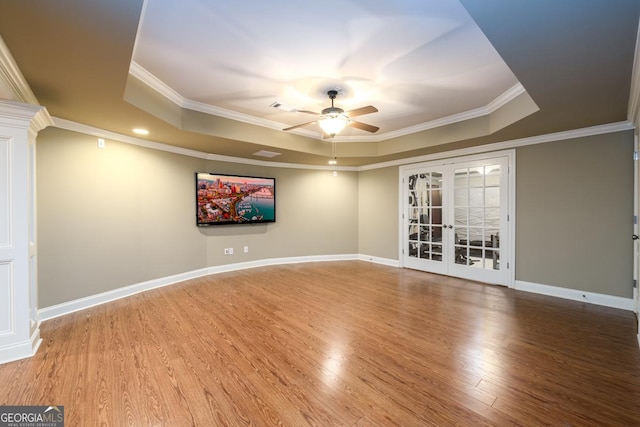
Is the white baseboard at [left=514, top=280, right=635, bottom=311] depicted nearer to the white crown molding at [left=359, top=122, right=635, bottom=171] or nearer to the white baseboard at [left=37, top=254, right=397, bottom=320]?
the white crown molding at [left=359, top=122, right=635, bottom=171]

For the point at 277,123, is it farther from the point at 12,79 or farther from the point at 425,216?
the point at 425,216

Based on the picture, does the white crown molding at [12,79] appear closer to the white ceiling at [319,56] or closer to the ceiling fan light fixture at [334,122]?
the white ceiling at [319,56]

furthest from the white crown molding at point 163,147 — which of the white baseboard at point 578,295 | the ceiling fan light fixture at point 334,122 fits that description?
the white baseboard at point 578,295

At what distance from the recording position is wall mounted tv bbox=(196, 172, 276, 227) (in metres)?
5.08

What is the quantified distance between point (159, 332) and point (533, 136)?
18.0 ft

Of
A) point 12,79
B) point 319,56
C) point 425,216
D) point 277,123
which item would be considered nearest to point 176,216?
point 277,123

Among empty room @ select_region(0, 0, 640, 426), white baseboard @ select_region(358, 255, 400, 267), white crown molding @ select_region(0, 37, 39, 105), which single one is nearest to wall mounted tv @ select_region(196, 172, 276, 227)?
empty room @ select_region(0, 0, 640, 426)

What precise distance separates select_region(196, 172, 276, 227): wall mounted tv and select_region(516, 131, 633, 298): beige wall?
4526 mm

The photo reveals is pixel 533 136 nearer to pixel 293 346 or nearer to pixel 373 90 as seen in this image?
pixel 373 90

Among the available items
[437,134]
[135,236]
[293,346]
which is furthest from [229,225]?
[437,134]

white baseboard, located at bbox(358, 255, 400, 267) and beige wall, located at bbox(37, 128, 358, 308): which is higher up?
beige wall, located at bbox(37, 128, 358, 308)

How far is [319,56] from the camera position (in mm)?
2637

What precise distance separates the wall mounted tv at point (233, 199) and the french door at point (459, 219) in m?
2.92

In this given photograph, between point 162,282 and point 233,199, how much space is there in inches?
74.7
